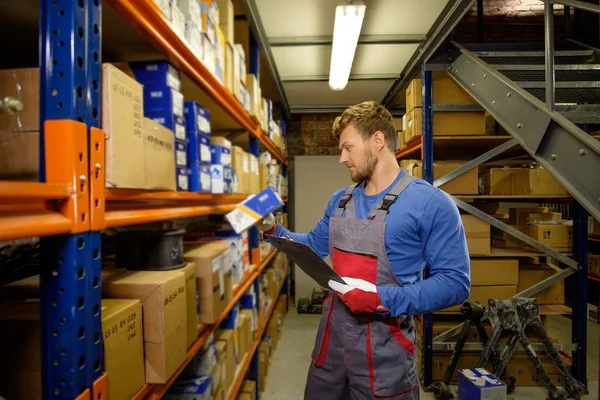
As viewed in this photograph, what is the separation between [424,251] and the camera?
1.57m

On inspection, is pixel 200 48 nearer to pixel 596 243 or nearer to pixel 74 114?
pixel 74 114

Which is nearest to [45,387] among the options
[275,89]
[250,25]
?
[250,25]

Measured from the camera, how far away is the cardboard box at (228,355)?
78.2 inches

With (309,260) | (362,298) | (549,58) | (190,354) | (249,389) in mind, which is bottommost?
(249,389)

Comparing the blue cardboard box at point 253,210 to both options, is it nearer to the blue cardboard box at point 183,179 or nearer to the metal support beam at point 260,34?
the blue cardboard box at point 183,179

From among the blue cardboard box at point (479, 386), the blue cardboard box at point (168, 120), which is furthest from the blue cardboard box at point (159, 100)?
the blue cardboard box at point (479, 386)

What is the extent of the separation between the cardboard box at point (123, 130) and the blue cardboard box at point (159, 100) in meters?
0.27

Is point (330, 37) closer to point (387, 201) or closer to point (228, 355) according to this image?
point (387, 201)

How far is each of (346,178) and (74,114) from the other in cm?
533

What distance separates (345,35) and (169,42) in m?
2.06

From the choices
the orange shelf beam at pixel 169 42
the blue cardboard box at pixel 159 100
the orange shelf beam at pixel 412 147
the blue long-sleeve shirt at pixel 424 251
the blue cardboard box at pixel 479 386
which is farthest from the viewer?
the orange shelf beam at pixel 412 147

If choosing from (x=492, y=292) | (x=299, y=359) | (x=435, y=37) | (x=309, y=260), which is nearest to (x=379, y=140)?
(x=309, y=260)

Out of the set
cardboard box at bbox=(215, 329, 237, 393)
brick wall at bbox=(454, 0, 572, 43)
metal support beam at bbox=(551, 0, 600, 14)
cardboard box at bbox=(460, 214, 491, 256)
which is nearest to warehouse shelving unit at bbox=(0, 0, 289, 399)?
cardboard box at bbox=(215, 329, 237, 393)

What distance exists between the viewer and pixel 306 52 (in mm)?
3807
